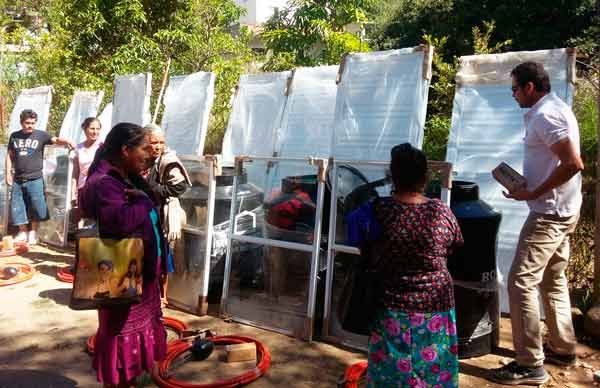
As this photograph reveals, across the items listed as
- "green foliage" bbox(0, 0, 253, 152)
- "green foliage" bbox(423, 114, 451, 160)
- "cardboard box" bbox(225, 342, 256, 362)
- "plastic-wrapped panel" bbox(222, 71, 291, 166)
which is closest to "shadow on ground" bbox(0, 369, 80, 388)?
"cardboard box" bbox(225, 342, 256, 362)

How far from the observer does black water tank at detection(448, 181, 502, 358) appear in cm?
332

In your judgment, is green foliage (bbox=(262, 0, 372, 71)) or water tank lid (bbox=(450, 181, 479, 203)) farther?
green foliage (bbox=(262, 0, 372, 71))

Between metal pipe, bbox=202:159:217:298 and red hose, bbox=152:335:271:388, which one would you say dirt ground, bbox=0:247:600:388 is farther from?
metal pipe, bbox=202:159:217:298

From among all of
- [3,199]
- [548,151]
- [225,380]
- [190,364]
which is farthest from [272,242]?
[3,199]

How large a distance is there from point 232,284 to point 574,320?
2.74 meters

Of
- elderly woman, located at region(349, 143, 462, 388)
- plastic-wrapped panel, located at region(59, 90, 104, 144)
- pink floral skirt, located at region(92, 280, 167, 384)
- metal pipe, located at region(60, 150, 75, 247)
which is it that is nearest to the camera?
elderly woman, located at region(349, 143, 462, 388)

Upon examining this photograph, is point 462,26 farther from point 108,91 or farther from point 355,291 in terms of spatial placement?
point 355,291

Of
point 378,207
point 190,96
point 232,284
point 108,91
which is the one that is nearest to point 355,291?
point 378,207

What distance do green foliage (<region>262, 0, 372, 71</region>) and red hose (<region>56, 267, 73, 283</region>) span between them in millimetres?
4569

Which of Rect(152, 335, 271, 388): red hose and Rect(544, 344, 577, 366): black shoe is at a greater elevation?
Rect(544, 344, 577, 366): black shoe

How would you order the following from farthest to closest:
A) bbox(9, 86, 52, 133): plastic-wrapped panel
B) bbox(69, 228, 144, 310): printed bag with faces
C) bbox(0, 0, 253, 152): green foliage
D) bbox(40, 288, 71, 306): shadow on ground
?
bbox(0, 0, 253, 152): green foliage → bbox(9, 86, 52, 133): plastic-wrapped panel → bbox(40, 288, 71, 306): shadow on ground → bbox(69, 228, 144, 310): printed bag with faces

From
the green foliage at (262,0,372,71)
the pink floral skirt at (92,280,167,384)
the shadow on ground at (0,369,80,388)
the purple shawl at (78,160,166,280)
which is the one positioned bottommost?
the shadow on ground at (0,369,80,388)

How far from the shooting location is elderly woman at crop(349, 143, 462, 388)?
2.10 m

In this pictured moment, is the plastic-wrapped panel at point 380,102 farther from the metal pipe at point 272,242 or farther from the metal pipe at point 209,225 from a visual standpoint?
the metal pipe at point 209,225
